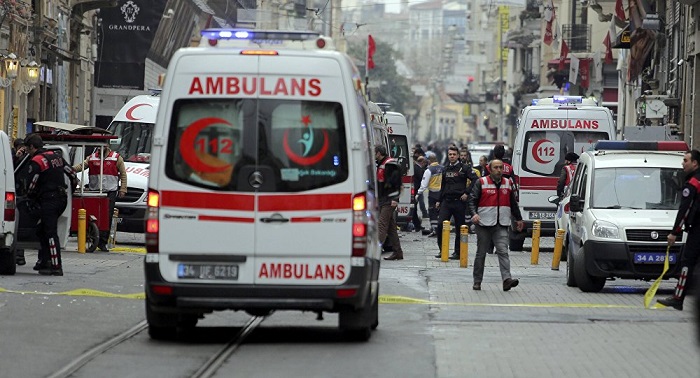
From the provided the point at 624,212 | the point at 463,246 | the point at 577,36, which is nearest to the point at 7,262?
the point at 463,246

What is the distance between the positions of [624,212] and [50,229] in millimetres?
6944

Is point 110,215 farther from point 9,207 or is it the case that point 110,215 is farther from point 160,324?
point 160,324

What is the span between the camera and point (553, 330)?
14.5 metres

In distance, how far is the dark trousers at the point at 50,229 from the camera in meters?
19.3

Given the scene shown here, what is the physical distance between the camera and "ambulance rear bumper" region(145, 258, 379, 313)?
12.6 metres

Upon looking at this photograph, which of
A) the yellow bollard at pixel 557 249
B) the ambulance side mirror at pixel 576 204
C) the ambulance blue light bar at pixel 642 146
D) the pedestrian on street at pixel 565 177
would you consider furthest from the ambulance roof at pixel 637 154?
the pedestrian on street at pixel 565 177

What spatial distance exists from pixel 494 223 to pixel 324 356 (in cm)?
737

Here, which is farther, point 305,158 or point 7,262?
point 7,262

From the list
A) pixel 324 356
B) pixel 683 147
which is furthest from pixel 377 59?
pixel 324 356

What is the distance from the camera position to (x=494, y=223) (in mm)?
19281

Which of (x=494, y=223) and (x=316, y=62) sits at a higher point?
(x=316, y=62)

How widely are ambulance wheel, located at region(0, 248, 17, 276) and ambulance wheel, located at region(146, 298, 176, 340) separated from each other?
6701 mm

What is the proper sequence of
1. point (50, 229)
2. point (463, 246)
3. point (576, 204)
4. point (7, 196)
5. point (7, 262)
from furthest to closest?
Result: point (463, 246) → point (576, 204) → point (7, 262) → point (50, 229) → point (7, 196)

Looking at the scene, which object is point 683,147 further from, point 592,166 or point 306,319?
point 306,319
